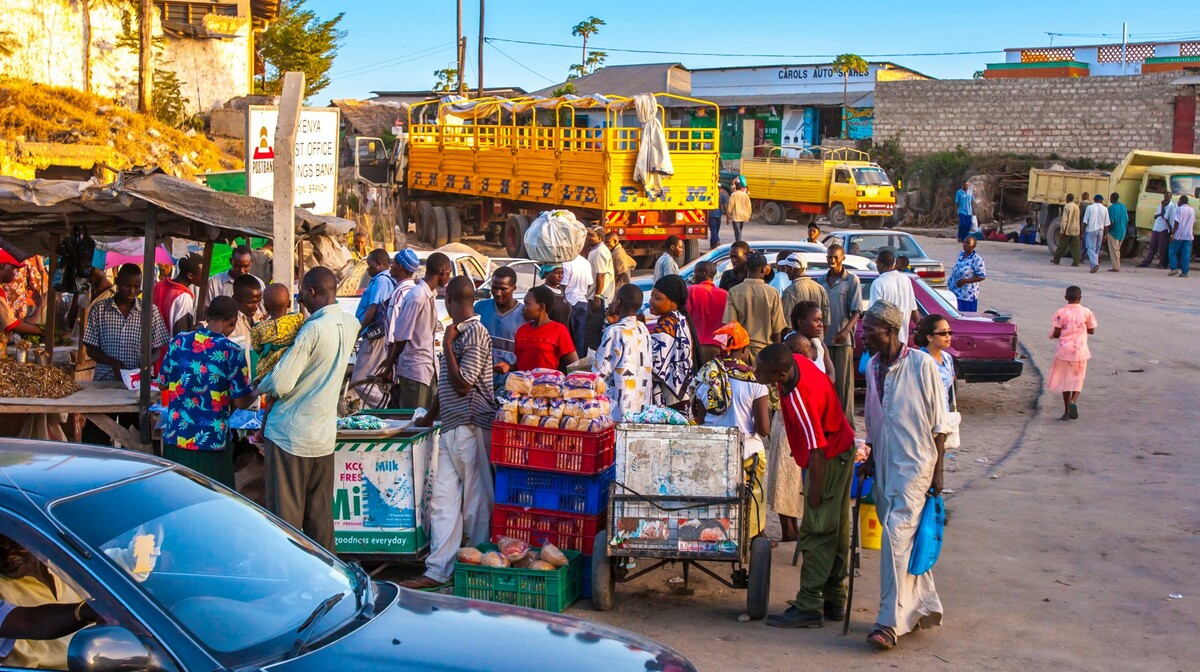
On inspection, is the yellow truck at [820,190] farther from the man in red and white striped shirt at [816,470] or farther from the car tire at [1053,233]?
the man in red and white striped shirt at [816,470]

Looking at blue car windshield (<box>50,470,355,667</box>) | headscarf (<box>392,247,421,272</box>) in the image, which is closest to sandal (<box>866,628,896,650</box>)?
blue car windshield (<box>50,470,355,667</box>)

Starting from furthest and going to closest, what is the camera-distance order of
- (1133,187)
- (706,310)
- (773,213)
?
(773,213) → (1133,187) → (706,310)

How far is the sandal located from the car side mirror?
3979 mm

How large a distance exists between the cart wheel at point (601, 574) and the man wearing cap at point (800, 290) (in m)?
4.45

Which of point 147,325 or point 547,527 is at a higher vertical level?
point 147,325

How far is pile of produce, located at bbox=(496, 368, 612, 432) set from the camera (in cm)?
690

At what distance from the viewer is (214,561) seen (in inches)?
151

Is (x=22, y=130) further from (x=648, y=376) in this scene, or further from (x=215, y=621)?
(x=215, y=621)

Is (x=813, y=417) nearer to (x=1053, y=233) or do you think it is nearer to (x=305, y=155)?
(x=305, y=155)

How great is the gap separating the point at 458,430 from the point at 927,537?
2.82 meters

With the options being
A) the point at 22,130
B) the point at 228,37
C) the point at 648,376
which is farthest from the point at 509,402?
the point at 228,37

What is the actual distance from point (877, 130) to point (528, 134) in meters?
22.8

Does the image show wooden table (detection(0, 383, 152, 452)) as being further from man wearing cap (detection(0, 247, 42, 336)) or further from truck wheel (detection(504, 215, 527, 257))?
truck wheel (detection(504, 215, 527, 257))

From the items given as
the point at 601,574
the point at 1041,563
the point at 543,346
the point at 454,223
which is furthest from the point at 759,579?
the point at 454,223
